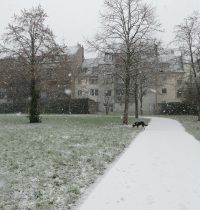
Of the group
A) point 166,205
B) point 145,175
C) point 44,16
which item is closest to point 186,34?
point 44,16

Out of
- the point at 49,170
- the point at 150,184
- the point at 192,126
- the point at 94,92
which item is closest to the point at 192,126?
the point at 192,126

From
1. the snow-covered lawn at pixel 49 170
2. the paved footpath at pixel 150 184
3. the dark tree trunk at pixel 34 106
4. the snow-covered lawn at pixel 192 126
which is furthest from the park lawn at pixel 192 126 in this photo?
the dark tree trunk at pixel 34 106

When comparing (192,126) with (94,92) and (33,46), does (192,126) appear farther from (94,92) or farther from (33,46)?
(94,92)

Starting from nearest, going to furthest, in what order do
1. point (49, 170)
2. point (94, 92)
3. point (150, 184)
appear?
point (150, 184)
point (49, 170)
point (94, 92)

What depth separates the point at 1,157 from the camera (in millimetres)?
14141

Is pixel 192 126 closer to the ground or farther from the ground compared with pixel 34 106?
closer to the ground

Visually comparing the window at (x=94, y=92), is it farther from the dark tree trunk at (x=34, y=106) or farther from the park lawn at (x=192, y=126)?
the dark tree trunk at (x=34, y=106)

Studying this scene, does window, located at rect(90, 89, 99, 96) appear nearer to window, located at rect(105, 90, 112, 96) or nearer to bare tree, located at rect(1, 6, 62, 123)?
window, located at rect(105, 90, 112, 96)

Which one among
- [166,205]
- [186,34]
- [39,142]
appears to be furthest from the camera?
[186,34]

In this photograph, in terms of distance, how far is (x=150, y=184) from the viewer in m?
10.0

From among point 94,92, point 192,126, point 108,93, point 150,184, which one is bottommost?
point 150,184

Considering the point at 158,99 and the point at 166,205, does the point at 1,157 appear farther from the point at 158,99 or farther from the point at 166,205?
the point at 158,99

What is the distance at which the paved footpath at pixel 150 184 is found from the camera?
327 inches

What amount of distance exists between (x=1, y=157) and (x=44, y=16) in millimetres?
26829
